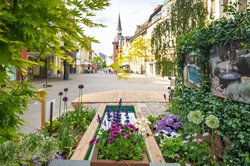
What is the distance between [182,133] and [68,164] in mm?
2047

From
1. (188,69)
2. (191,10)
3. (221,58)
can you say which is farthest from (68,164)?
(191,10)

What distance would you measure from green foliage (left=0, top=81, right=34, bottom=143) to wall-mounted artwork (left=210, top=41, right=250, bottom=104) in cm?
311

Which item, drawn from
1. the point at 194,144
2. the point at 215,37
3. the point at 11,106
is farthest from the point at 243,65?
Result: the point at 11,106

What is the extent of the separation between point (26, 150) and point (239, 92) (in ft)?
10.6

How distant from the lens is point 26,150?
180 cm

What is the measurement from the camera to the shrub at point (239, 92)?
3693mm

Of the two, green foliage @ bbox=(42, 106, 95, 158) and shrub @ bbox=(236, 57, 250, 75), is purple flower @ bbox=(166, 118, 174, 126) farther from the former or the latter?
green foliage @ bbox=(42, 106, 95, 158)

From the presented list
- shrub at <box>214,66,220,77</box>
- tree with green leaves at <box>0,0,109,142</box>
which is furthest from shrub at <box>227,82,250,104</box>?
tree with green leaves at <box>0,0,109,142</box>

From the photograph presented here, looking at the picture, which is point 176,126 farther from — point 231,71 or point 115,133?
point 115,133

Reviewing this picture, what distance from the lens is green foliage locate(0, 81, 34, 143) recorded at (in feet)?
4.62

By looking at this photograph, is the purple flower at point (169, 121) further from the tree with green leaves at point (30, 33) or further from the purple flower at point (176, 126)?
the tree with green leaves at point (30, 33)

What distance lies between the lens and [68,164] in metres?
3.10

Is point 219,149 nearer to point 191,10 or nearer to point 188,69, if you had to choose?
point 188,69

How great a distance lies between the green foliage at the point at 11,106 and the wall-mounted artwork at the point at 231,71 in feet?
10.2
